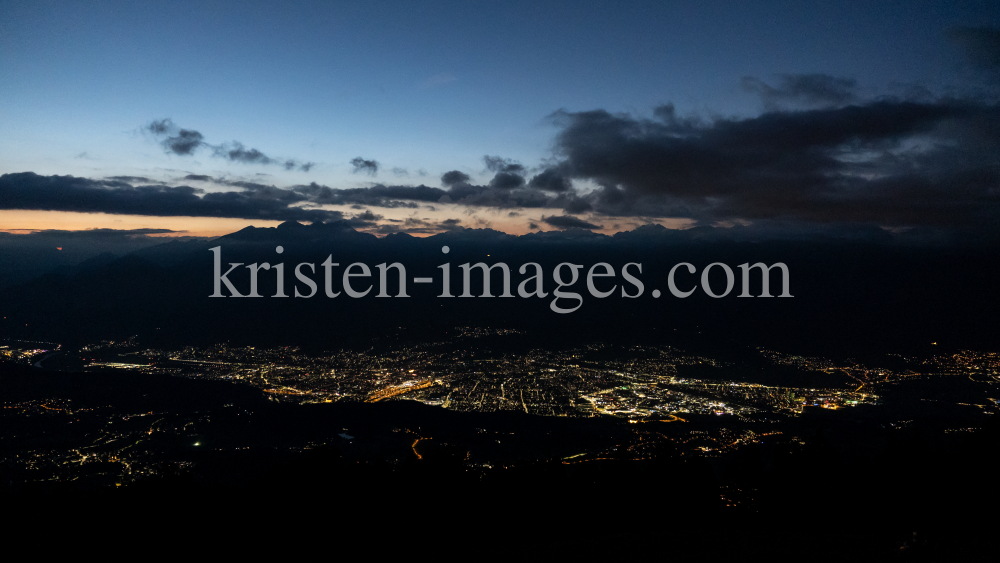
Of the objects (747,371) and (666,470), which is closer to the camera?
(666,470)

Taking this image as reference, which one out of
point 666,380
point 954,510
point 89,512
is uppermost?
point 954,510

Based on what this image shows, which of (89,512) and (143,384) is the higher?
(89,512)

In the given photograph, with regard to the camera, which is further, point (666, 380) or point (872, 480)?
point (666, 380)

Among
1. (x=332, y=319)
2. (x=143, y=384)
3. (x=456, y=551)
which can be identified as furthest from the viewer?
(x=332, y=319)

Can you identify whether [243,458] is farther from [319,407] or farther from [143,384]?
[143,384]

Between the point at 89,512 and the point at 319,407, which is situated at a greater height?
the point at 89,512

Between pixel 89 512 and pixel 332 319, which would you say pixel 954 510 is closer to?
pixel 89 512

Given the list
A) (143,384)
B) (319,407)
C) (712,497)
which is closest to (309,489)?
(712,497)

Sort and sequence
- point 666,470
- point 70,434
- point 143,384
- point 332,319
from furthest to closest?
point 332,319 → point 143,384 → point 70,434 → point 666,470

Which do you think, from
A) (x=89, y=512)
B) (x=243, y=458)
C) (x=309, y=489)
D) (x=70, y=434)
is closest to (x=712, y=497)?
(x=309, y=489)
